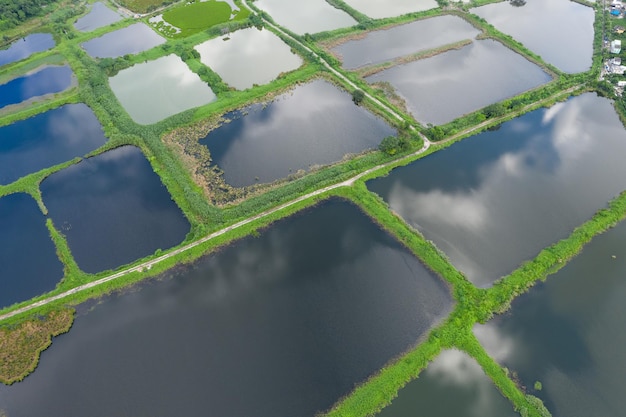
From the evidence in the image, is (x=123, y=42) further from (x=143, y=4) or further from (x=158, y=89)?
(x=158, y=89)

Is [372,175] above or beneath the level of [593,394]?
above

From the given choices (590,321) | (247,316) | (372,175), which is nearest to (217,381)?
(247,316)

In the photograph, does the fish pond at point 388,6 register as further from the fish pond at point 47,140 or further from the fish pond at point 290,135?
the fish pond at point 47,140

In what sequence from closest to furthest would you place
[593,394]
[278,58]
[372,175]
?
[593,394] → [372,175] → [278,58]

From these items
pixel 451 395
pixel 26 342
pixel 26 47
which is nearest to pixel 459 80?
pixel 451 395

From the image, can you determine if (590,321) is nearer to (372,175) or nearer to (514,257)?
(514,257)

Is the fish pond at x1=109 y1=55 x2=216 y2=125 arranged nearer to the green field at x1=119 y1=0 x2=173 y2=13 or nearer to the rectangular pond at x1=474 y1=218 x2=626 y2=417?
the green field at x1=119 y1=0 x2=173 y2=13

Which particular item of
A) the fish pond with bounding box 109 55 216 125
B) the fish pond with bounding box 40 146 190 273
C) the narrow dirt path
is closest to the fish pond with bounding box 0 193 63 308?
the narrow dirt path
